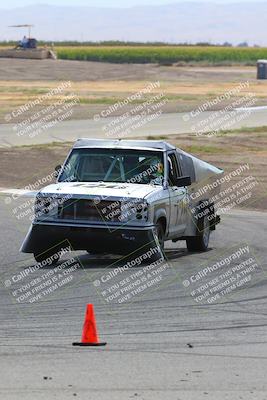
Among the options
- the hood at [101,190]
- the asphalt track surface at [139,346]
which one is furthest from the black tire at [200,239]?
the asphalt track surface at [139,346]

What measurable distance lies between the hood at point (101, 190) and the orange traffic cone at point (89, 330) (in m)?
5.06

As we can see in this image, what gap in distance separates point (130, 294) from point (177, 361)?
3684 millimetres

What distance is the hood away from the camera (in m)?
14.2

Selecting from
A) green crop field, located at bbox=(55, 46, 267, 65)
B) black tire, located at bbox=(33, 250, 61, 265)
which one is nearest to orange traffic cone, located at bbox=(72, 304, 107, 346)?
black tire, located at bbox=(33, 250, 61, 265)

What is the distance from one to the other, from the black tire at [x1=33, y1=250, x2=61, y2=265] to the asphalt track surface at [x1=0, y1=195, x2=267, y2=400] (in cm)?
23

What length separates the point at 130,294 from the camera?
12.4 m

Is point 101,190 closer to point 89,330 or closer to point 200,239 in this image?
point 200,239

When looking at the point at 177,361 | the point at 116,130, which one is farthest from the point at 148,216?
the point at 116,130

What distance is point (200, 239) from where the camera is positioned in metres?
16.3

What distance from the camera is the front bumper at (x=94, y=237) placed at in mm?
14023

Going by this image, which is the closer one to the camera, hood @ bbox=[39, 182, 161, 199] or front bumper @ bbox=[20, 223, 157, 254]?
front bumper @ bbox=[20, 223, 157, 254]

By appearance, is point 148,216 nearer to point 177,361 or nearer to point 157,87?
point 177,361

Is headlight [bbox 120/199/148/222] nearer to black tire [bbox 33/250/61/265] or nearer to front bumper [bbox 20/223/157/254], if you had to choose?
A: front bumper [bbox 20/223/157/254]

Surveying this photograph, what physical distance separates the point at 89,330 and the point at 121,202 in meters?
5.15
